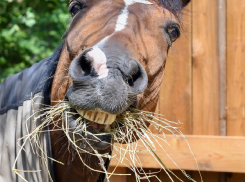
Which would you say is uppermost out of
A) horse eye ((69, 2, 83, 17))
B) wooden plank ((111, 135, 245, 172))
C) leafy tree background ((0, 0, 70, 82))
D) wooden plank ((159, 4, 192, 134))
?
leafy tree background ((0, 0, 70, 82))

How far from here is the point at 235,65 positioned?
3.02 meters

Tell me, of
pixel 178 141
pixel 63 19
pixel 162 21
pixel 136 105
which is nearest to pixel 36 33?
pixel 63 19

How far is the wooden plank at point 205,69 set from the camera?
3055 millimetres

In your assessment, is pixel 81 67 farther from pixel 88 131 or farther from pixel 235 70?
pixel 235 70

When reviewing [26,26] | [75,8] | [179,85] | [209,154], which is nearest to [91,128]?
[75,8]

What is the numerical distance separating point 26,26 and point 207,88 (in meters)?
2.75

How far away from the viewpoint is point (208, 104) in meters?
3.07

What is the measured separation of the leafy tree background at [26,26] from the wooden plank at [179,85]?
162cm

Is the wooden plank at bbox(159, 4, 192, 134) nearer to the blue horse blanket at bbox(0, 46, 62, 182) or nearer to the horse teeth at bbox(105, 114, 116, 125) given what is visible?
the blue horse blanket at bbox(0, 46, 62, 182)

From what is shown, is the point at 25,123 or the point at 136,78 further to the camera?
the point at 25,123

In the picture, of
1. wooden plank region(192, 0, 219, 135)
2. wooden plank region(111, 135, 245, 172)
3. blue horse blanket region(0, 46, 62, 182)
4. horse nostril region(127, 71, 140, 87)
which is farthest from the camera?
wooden plank region(192, 0, 219, 135)

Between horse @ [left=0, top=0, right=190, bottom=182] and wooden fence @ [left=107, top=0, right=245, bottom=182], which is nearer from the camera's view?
horse @ [left=0, top=0, right=190, bottom=182]

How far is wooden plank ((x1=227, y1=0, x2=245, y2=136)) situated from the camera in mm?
2982

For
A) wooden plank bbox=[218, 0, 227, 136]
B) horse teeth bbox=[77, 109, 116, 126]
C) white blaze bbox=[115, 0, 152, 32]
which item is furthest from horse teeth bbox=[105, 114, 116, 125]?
wooden plank bbox=[218, 0, 227, 136]
